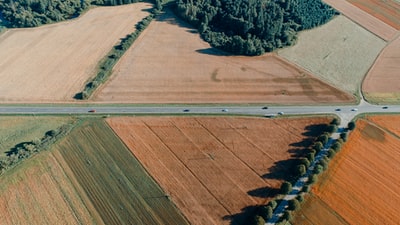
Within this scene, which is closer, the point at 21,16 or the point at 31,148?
the point at 31,148

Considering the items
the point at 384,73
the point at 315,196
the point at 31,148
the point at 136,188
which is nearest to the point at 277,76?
the point at 384,73

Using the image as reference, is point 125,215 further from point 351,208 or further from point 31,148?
point 351,208

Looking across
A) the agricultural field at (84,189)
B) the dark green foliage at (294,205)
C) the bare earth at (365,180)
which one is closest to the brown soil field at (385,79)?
the bare earth at (365,180)

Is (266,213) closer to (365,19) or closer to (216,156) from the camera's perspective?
(216,156)

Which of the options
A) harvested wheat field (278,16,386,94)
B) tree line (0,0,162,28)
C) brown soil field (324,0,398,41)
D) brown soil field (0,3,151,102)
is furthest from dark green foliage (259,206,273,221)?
tree line (0,0,162,28)

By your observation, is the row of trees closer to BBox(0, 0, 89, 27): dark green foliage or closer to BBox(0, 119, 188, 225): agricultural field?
BBox(0, 119, 188, 225): agricultural field

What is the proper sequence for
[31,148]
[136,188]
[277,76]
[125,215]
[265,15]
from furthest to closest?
[265,15], [277,76], [31,148], [136,188], [125,215]
